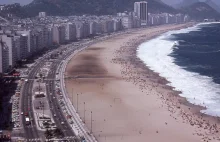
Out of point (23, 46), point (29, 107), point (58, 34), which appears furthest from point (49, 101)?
point (58, 34)

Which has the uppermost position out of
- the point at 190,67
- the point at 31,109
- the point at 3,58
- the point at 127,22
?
the point at 127,22

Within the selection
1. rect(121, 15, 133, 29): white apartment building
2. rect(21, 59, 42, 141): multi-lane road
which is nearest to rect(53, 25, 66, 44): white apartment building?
rect(21, 59, 42, 141): multi-lane road

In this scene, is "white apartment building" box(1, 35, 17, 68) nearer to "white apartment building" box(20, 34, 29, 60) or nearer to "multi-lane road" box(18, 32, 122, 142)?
"multi-lane road" box(18, 32, 122, 142)

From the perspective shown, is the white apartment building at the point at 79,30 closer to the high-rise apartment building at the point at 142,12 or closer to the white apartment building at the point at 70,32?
the white apartment building at the point at 70,32

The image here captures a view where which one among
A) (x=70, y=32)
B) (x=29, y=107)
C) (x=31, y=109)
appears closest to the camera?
(x=31, y=109)

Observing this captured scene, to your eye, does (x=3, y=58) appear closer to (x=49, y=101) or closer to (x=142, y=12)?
(x=49, y=101)

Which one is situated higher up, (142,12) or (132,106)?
(142,12)

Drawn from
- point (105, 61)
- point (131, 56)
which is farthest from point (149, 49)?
point (105, 61)

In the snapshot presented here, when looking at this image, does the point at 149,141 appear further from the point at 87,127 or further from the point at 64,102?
the point at 64,102
